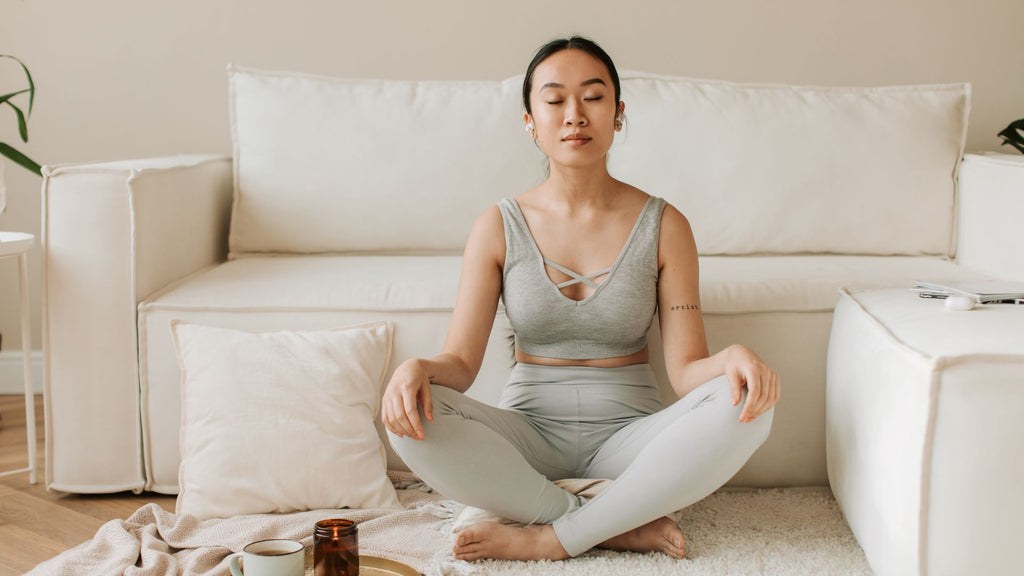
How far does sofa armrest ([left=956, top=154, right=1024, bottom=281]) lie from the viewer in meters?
1.95

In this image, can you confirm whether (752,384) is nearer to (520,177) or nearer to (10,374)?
(520,177)

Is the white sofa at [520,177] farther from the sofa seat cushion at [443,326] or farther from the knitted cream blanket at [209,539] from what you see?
the knitted cream blanket at [209,539]

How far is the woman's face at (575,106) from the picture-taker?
155 cm

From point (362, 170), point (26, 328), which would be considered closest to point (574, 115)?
point (362, 170)

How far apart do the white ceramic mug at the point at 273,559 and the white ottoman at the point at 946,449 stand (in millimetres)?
780

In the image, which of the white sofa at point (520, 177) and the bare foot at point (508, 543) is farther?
the white sofa at point (520, 177)

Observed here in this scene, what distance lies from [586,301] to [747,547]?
1.61ft

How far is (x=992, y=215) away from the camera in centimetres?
205

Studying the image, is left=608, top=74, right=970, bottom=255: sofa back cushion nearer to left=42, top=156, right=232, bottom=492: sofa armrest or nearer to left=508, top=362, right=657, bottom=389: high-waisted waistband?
left=508, top=362, right=657, bottom=389: high-waisted waistband

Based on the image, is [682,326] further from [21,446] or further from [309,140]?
[21,446]

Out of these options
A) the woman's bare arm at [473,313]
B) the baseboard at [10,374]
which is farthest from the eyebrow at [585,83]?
the baseboard at [10,374]

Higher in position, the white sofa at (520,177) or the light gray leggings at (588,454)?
the white sofa at (520,177)

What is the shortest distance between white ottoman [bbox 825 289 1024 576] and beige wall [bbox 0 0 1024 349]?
1.49 metres

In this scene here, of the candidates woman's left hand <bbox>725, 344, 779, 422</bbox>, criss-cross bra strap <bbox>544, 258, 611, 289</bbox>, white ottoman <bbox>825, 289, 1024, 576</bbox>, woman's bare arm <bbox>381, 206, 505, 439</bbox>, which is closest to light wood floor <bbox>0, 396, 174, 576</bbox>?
woman's bare arm <bbox>381, 206, 505, 439</bbox>
